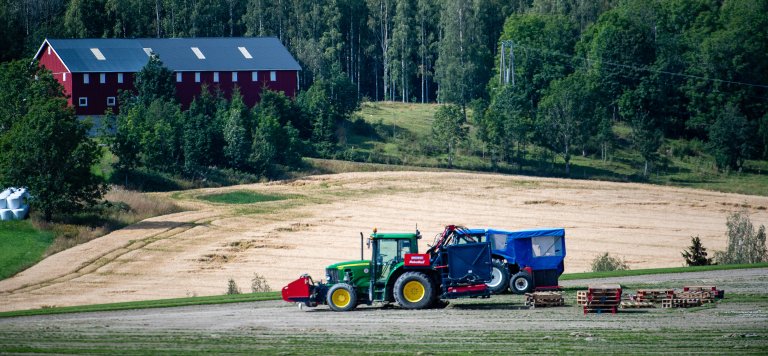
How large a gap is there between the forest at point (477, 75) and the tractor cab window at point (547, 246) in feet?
150

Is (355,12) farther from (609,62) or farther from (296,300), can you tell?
(296,300)

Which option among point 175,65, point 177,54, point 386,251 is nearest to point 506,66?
point 177,54

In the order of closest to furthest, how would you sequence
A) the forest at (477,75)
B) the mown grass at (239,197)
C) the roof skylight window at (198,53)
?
1. the mown grass at (239,197)
2. the forest at (477,75)
3. the roof skylight window at (198,53)

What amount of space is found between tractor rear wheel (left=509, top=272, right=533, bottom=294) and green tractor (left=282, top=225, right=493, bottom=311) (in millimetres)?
3583

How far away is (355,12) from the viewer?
433 ft

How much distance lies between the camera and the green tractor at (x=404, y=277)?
35156 millimetres

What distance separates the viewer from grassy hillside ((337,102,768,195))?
93625mm

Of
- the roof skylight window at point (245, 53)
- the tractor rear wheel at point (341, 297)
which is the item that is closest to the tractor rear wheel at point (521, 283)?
the tractor rear wheel at point (341, 297)

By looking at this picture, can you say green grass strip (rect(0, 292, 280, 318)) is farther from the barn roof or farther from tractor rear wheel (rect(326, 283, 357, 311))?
the barn roof

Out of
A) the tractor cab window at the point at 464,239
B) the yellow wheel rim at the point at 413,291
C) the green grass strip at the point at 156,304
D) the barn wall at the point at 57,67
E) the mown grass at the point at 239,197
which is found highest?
the barn wall at the point at 57,67

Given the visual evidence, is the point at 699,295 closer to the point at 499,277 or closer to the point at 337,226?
the point at 499,277

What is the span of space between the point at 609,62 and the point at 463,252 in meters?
81.3

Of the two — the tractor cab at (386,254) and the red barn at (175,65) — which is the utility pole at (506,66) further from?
the tractor cab at (386,254)

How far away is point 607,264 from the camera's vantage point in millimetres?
51906
